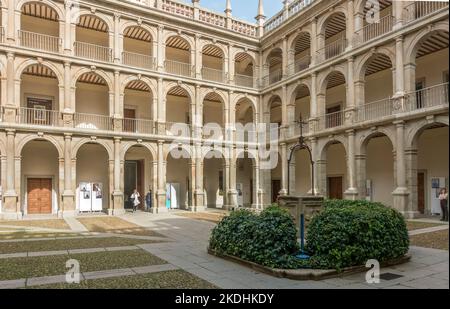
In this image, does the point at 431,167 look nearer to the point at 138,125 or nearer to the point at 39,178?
the point at 138,125

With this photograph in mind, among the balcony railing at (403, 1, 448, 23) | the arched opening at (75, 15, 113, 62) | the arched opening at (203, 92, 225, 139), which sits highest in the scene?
the arched opening at (75, 15, 113, 62)

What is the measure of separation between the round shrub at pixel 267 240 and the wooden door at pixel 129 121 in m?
18.6

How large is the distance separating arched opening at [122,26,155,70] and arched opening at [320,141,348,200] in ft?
46.2

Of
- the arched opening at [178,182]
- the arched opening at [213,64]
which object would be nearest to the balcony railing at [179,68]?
the arched opening at [213,64]

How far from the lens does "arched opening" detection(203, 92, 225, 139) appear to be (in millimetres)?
27453

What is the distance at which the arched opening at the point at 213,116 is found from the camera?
27453 millimetres

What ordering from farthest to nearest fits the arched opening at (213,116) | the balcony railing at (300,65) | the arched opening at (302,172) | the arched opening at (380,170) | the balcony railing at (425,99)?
the arched opening at (213,116) → the arched opening at (302,172) → the balcony railing at (300,65) → the arched opening at (380,170) → the balcony railing at (425,99)

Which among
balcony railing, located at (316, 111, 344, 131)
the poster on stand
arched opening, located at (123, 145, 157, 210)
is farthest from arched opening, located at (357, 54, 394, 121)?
the poster on stand

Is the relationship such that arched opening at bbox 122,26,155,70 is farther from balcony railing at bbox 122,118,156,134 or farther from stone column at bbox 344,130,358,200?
stone column at bbox 344,130,358,200

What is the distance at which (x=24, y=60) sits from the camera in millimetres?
20422

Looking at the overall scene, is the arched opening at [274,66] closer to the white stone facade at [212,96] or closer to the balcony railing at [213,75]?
the white stone facade at [212,96]

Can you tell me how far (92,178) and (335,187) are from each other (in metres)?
17.1
